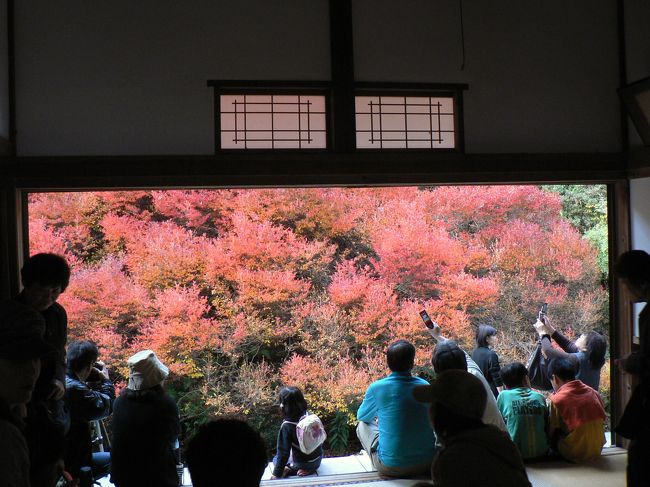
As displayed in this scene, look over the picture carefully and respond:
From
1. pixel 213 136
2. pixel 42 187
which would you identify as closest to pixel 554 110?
pixel 213 136

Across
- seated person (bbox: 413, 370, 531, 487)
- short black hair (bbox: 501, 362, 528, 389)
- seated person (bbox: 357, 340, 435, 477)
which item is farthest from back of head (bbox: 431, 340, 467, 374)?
seated person (bbox: 413, 370, 531, 487)

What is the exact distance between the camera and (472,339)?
7.47 metres

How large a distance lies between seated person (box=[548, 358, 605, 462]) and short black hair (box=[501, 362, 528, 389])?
0.22 m

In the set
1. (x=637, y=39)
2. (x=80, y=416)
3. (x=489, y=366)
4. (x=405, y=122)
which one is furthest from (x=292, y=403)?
(x=637, y=39)

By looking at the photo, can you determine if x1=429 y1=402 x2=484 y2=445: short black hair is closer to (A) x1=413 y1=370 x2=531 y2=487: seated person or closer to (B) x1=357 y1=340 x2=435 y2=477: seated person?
(A) x1=413 y1=370 x2=531 y2=487: seated person

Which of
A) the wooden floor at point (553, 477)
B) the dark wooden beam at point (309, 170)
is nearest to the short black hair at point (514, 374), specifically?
the wooden floor at point (553, 477)

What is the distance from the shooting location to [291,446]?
4535 millimetres

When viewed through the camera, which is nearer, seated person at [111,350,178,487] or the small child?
seated person at [111,350,178,487]

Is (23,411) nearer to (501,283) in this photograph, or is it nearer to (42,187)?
(42,187)

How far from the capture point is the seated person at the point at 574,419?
Result: 11.9 feet

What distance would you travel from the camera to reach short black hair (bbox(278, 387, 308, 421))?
444 centimetres

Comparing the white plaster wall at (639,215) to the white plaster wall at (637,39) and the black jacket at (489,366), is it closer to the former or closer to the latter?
the white plaster wall at (637,39)

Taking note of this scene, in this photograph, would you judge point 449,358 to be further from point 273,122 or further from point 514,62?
point 514,62

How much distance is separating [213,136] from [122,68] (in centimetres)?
61
